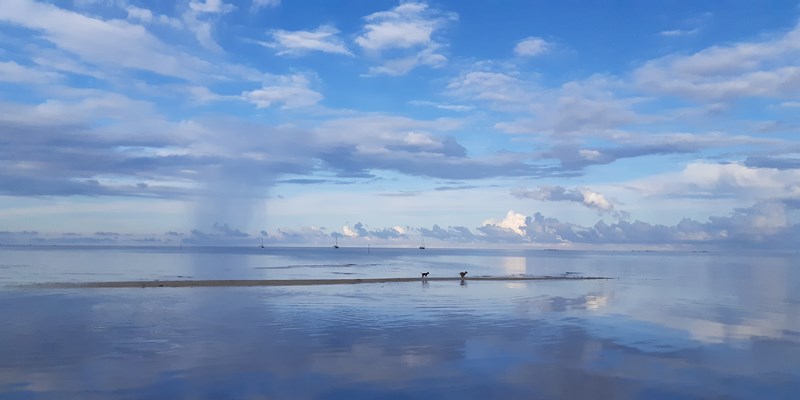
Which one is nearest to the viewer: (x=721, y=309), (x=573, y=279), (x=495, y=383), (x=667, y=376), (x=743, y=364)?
(x=495, y=383)

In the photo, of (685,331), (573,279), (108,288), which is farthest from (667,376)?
(573,279)

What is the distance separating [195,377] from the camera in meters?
19.6

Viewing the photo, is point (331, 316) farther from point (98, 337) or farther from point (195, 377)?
point (195, 377)

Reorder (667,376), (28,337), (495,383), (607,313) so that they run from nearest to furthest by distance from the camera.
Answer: (495,383) < (667,376) < (28,337) < (607,313)

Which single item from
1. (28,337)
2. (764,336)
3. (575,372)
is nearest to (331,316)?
(28,337)

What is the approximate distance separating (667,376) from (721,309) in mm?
24492

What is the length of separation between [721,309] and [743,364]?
20451mm

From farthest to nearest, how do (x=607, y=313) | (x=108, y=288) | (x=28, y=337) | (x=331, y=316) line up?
1. (x=108, y=288)
2. (x=607, y=313)
3. (x=331, y=316)
4. (x=28, y=337)

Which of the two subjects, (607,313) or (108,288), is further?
(108,288)

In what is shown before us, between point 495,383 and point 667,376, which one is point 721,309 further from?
point 495,383

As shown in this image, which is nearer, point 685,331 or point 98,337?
point 98,337

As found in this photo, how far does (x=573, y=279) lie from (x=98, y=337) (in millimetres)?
59181

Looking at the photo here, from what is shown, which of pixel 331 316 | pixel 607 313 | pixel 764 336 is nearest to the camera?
pixel 764 336

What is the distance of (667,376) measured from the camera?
20672mm
